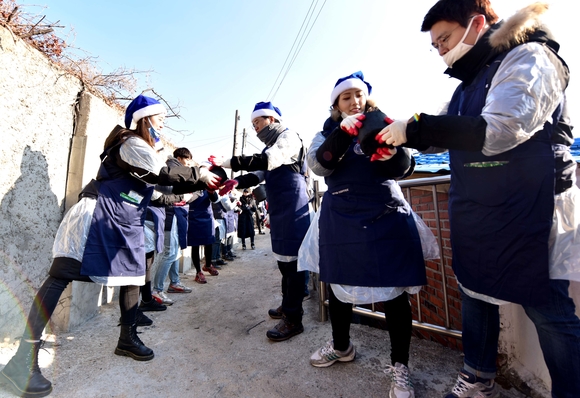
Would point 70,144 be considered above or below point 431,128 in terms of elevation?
above

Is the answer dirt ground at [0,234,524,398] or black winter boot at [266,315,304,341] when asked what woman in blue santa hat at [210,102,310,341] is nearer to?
black winter boot at [266,315,304,341]

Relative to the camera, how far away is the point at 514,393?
1549 mm

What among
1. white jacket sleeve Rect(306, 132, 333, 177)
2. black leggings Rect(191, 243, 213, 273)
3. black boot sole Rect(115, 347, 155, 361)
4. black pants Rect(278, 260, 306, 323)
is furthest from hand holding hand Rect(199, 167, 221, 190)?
black leggings Rect(191, 243, 213, 273)

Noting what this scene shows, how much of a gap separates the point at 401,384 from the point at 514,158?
1258 millimetres

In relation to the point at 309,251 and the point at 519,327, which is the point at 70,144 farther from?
the point at 519,327

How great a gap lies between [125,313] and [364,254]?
1800mm

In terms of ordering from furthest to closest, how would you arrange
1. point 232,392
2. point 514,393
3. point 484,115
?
point 232,392
point 514,393
point 484,115

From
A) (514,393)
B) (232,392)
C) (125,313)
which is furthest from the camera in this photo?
(125,313)

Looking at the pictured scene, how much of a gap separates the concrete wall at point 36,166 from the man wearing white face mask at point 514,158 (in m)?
2.62

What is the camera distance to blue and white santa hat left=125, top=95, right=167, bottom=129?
2180 millimetres

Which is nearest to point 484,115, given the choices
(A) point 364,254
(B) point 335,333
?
(A) point 364,254

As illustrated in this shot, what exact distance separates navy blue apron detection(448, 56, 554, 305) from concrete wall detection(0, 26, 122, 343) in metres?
2.93

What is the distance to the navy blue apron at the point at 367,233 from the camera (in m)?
1.54

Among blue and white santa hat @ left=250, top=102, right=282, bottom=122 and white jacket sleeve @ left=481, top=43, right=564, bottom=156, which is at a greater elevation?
blue and white santa hat @ left=250, top=102, right=282, bottom=122
